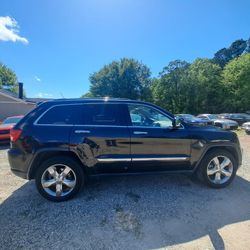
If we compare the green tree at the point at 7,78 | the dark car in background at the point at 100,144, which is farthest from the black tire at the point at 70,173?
the green tree at the point at 7,78

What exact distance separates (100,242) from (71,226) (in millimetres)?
581

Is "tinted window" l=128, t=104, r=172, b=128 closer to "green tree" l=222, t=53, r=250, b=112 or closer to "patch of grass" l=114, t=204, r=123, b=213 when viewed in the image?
"patch of grass" l=114, t=204, r=123, b=213

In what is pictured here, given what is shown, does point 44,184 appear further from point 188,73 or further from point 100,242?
point 188,73

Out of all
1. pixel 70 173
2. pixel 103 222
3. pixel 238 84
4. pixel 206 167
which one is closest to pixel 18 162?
pixel 70 173

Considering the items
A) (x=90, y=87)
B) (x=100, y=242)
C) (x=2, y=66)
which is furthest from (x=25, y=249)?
(x=2, y=66)

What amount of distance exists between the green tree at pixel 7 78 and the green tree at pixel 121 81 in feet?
81.9

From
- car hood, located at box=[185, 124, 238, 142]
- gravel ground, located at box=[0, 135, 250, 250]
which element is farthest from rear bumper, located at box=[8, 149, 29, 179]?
car hood, located at box=[185, 124, 238, 142]

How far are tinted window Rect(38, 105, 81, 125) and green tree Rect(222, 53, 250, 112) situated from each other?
3879 cm

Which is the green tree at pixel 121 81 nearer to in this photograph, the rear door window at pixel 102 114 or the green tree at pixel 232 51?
the green tree at pixel 232 51

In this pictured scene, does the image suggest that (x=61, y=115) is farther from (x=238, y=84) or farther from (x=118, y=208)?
(x=238, y=84)

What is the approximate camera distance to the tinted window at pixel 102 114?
3.91 metres

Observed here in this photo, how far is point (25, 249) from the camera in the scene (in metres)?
2.59

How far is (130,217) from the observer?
3.32m

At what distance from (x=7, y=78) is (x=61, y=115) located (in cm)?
5903
